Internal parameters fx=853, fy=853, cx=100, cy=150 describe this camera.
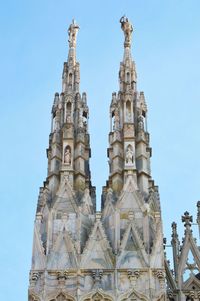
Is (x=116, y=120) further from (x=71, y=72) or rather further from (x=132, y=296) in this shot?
(x=132, y=296)

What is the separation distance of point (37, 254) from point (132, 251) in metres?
2.47

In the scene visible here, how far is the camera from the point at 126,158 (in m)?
24.7

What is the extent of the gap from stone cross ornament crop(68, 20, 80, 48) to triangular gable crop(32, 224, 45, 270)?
29.9ft

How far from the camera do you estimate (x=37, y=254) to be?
22.1m

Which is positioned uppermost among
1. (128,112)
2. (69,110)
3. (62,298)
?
(69,110)

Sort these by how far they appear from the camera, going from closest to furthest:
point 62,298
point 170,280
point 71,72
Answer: point 62,298 < point 170,280 < point 71,72

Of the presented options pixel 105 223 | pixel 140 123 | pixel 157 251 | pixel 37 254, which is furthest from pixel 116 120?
pixel 37 254

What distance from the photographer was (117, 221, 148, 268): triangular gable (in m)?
21.8

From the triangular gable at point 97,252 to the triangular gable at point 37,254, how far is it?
41.4 inches

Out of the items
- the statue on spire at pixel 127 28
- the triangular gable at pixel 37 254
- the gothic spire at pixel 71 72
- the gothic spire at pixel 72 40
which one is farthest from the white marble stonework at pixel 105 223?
the statue on spire at pixel 127 28

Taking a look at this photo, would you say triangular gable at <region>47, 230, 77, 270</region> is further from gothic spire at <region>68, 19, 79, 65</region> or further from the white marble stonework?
gothic spire at <region>68, 19, 79, 65</region>

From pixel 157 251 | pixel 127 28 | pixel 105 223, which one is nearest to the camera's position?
pixel 157 251

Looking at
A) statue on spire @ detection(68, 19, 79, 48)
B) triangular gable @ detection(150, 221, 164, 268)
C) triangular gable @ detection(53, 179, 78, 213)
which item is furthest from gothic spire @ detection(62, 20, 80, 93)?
triangular gable @ detection(150, 221, 164, 268)

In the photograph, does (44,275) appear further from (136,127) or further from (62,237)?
(136,127)
